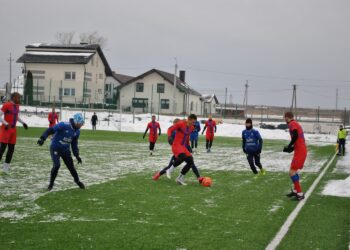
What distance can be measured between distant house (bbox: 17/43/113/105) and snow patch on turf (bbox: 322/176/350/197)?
55112 mm

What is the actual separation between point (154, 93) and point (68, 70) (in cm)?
1473

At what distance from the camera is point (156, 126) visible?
24.1m

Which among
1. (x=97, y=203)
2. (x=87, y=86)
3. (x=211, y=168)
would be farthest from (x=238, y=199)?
(x=87, y=86)

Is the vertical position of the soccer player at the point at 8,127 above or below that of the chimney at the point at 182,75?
below

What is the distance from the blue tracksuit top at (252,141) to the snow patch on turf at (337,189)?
9.09 ft

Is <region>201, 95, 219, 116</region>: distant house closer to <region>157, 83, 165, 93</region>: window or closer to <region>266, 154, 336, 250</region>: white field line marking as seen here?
<region>157, 83, 165, 93</region>: window

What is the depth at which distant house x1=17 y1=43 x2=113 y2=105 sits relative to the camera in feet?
222

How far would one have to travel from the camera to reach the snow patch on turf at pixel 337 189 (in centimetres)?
1249

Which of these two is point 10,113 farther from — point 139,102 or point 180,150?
point 139,102

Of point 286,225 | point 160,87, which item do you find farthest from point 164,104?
point 286,225

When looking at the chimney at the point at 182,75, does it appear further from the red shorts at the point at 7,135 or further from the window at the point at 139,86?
the red shorts at the point at 7,135

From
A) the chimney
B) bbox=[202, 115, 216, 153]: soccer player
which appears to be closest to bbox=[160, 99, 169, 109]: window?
the chimney

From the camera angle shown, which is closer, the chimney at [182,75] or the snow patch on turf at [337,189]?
the snow patch on turf at [337,189]

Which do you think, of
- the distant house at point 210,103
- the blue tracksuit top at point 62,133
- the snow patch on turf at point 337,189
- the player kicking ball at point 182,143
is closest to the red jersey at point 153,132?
the player kicking ball at point 182,143
